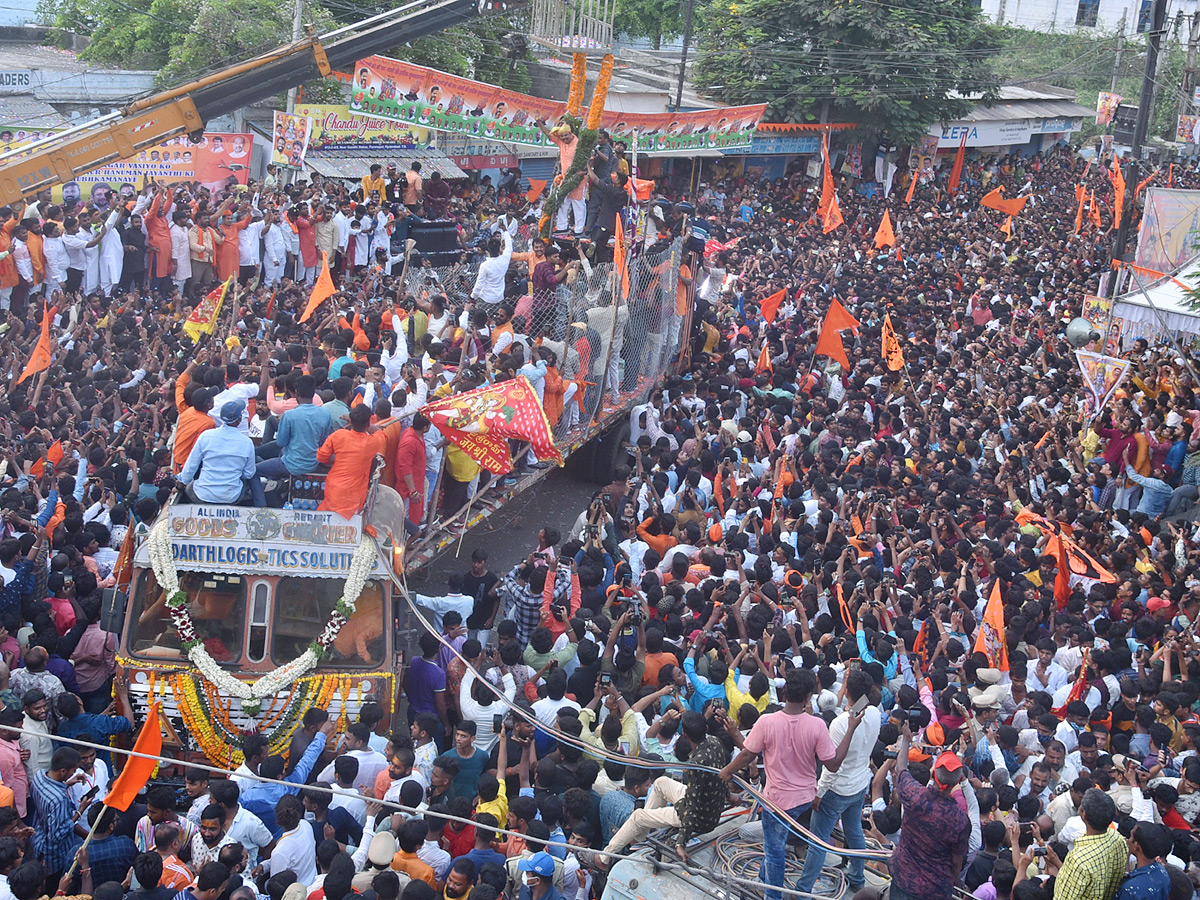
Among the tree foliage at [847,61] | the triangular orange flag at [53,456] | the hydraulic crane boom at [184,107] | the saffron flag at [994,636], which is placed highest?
the tree foliage at [847,61]

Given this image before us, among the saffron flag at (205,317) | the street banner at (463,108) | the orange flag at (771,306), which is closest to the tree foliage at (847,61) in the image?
the street banner at (463,108)

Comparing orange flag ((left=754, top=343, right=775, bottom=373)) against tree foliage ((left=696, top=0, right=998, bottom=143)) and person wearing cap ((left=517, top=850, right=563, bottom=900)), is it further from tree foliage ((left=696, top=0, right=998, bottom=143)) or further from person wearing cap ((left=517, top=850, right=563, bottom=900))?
tree foliage ((left=696, top=0, right=998, bottom=143))

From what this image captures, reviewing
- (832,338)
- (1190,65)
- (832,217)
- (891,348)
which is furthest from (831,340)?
(1190,65)

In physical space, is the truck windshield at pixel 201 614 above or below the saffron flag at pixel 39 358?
below

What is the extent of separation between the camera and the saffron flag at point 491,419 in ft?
30.7

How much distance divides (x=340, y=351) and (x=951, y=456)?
6615mm

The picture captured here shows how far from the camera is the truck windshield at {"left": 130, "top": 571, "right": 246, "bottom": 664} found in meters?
7.56

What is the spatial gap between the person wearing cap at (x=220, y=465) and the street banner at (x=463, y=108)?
10041 mm

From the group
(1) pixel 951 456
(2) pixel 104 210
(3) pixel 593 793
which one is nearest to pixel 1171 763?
(3) pixel 593 793

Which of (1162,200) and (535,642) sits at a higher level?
(1162,200)

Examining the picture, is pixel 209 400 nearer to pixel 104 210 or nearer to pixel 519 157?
pixel 104 210

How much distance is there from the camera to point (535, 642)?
8.34 meters

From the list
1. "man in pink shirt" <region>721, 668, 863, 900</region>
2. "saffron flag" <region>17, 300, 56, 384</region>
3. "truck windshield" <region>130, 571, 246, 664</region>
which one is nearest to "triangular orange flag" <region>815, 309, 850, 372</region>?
"saffron flag" <region>17, 300, 56, 384</region>

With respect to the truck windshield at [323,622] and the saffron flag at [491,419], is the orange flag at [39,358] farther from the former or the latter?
the truck windshield at [323,622]
